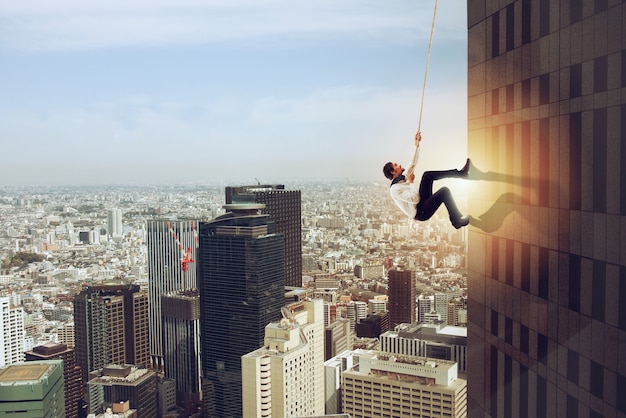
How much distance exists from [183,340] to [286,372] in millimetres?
9365

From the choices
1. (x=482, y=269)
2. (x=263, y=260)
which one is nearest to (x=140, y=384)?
(x=263, y=260)

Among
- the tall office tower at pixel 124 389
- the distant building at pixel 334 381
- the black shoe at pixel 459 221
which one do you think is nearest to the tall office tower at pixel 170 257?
the tall office tower at pixel 124 389

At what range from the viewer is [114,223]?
19.3m

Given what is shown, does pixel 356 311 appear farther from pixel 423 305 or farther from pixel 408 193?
pixel 408 193

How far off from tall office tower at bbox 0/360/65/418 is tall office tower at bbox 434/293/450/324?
24.3 feet

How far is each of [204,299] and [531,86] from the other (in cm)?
1740

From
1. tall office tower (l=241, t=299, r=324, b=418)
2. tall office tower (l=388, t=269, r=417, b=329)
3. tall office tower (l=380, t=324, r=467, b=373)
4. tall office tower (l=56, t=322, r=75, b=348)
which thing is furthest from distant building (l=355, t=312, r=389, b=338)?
tall office tower (l=56, t=322, r=75, b=348)

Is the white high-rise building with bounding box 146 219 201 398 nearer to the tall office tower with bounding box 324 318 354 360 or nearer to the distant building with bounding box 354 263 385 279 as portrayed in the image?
the tall office tower with bounding box 324 318 354 360

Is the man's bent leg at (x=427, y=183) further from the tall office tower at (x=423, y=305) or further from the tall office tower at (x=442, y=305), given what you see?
the tall office tower at (x=423, y=305)

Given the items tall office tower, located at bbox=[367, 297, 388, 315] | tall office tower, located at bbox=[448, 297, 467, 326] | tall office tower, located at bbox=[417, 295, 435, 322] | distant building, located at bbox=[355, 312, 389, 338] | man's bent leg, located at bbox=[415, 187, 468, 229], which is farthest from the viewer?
tall office tower, located at bbox=[367, 297, 388, 315]

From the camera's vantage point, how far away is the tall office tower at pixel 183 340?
61.7 ft

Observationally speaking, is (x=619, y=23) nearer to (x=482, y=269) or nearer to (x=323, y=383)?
(x=482, y=269)

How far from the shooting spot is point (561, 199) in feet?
8.14

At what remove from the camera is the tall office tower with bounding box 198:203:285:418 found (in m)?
18.2
